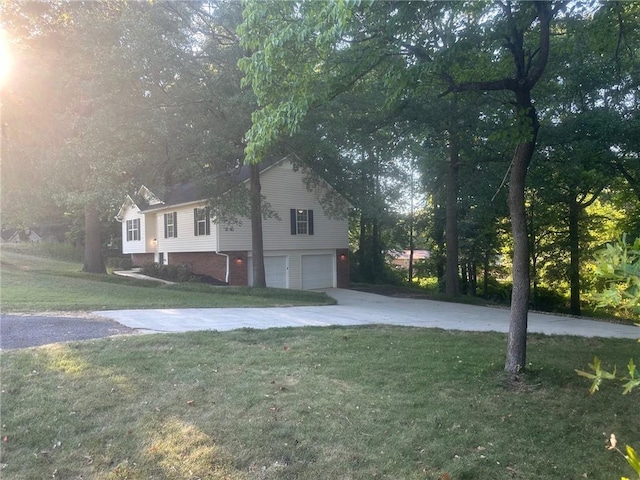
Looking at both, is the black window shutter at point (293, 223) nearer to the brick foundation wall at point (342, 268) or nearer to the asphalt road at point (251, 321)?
the brick foundation wall at point (342, 268)

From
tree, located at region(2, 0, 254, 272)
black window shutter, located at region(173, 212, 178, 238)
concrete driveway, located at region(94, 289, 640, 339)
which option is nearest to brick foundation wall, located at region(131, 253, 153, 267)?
black window shutter, located at region(173, 212, 178, 238)

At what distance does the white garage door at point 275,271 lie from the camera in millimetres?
21031

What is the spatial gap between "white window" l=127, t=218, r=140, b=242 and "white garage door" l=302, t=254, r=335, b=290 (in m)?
12.1

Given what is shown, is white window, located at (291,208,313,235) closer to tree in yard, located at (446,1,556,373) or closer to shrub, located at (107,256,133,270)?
shrub, located at (107,256,133,270)

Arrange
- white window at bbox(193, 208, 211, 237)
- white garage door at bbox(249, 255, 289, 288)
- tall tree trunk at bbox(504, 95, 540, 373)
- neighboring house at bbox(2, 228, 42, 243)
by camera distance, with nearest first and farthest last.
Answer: tall tree trunk at bbox(504, 95, 540, 373), white window at bbox(193, 208, 211, 237), white garage door at bbox(249, 255, 289, 288), neighboring house at bbox(2, 228, 42, 243)

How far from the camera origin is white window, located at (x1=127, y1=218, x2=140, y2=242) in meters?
29.1

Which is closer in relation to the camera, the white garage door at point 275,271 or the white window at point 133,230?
the white garage door at point 275,271

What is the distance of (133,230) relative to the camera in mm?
29797

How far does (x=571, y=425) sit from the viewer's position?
4215mm

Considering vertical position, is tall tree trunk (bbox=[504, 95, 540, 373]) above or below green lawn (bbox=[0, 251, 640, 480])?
above

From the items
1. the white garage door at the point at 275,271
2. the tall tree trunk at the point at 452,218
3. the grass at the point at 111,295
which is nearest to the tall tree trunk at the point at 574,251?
the tall tree trunk at the point at 452,218

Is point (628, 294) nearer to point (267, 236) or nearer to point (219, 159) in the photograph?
point (219, 159)

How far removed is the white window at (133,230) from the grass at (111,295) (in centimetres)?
966

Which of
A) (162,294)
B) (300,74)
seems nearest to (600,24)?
(300,74)
